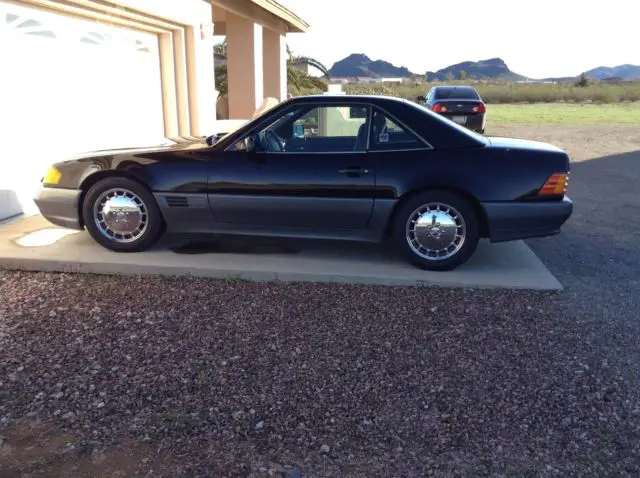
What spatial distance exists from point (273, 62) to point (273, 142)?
14815 mm

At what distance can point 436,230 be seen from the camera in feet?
17.3

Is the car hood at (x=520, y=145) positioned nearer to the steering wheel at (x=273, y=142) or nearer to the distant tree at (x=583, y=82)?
the steering wheel at (x=273, y=142)

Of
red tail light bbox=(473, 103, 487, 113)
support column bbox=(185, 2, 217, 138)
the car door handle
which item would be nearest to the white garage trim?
support column bbox=(185, 2, 217, 138)

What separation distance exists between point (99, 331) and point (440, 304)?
A: 247 centimetres

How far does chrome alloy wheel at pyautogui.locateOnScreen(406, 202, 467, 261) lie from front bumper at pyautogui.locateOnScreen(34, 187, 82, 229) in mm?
3003

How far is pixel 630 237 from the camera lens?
22.7 ft

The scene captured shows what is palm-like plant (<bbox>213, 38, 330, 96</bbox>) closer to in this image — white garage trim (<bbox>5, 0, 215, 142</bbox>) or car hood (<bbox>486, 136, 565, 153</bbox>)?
white garage trim (<bbox>5, 0, 215, 142</bbox>)

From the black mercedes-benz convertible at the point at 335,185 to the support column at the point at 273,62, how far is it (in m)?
14.2

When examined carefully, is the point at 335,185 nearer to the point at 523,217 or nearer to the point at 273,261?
the point at 273,261

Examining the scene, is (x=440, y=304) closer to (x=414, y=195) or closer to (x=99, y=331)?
(x=414, y=195)

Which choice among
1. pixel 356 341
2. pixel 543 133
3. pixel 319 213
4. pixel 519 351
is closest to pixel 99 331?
pixel 356 341

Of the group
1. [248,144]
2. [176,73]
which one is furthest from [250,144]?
A: [176,73]

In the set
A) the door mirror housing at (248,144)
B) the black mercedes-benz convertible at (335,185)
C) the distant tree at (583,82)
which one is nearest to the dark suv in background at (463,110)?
the black mercedes-benz convertible at (335,185)

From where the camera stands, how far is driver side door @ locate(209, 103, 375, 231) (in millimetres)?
5281
